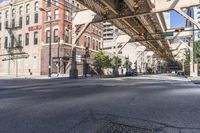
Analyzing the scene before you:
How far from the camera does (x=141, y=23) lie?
3300 cm

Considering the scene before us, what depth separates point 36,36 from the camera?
46.4m

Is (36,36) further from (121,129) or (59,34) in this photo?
(121,129)

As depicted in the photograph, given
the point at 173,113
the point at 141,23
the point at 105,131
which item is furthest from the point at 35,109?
the point at 141,23

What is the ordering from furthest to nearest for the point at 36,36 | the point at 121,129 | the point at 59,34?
the point at 36,36
the point at 59,34
the point at 121,129

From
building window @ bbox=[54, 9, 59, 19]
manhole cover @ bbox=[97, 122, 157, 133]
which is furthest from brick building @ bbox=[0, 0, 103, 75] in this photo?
manhole cover @ bbox=[97, 122, 157, 133]

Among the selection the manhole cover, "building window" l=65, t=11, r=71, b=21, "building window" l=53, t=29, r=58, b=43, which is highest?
"building window" l=65, t=11, r=71, b=21

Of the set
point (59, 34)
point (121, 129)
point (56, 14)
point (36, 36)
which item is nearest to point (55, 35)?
point (59, 34)

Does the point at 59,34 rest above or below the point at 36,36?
below

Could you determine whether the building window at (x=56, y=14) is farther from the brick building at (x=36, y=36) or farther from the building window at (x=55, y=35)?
the building window at (x=55, y=35)

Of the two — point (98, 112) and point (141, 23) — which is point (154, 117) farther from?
point (141, 23)

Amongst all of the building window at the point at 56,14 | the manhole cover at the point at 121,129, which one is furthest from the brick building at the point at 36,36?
the manhole cover at the point at 121,129

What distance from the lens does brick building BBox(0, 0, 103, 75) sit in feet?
141

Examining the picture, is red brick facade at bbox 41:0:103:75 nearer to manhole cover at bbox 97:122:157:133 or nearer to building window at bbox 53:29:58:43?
building window at bbox 53:29:58:43

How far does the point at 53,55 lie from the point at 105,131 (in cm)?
3969
